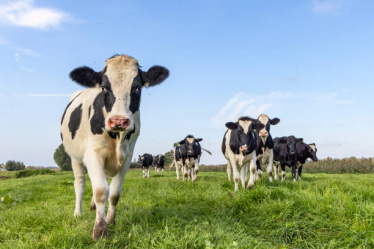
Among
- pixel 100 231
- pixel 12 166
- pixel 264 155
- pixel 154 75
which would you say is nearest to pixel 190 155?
pixel 264 155

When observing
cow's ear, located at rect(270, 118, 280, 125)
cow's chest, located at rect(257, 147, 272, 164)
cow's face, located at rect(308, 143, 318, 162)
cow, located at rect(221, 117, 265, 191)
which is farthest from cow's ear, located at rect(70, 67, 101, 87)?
cow's face, located at rect(308, 143, 318, 162)

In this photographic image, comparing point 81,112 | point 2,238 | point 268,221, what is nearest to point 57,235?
point 2,238

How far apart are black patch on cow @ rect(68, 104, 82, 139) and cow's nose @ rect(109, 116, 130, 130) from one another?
1.66 m

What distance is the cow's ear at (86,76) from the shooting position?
4824mm

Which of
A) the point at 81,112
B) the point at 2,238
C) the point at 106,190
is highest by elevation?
the point at 81,112

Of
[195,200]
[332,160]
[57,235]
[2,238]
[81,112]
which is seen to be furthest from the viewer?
[332,160]

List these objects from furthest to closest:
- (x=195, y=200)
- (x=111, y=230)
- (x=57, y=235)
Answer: (x=195, y=200) < (x=111, y=230) < (x=57, y=235)

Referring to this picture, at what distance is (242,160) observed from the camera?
29.9ft

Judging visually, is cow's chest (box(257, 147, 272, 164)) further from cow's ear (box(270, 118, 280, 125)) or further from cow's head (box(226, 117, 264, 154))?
cow's head (box(226, 117, 264, 154))

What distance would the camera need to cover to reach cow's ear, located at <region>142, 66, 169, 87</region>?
499 cm

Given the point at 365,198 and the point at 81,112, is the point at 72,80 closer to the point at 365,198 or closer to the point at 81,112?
the point at 81,112

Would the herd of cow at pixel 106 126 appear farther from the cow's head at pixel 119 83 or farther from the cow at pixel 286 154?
the cow at pixel 286 154

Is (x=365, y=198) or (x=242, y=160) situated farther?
(x=242, y=160)

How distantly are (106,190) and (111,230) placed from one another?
2.09ft
